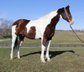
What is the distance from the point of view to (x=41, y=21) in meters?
15.3

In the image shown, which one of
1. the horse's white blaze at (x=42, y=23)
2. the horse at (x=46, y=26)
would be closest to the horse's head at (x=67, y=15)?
the horse at (x=46, y=26)

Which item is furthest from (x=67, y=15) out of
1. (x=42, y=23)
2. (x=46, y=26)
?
(x=42, y=23)

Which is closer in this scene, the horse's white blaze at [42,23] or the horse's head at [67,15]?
the horse's head at [67,15]

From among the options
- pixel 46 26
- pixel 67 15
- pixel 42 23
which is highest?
pixel 67 15

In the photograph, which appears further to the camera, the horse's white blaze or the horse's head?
the horse's white blaze

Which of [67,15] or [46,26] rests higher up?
[67,15]

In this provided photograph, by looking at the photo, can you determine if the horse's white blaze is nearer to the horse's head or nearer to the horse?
the horse

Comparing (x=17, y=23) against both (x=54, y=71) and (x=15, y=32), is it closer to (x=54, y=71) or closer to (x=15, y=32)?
(x=15, y=32)

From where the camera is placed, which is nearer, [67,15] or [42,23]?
[67,15]

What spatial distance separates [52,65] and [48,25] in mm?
2180

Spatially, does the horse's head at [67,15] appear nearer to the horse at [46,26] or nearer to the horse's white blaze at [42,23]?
the horse at [46,26]

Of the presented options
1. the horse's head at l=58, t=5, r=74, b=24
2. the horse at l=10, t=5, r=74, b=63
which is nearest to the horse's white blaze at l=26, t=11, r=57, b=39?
the horse at l=10, t=5, r=74, b=63

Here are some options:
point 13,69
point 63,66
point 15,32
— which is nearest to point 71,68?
point 63,66

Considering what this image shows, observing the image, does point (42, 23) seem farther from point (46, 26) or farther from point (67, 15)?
point (67, 15)
